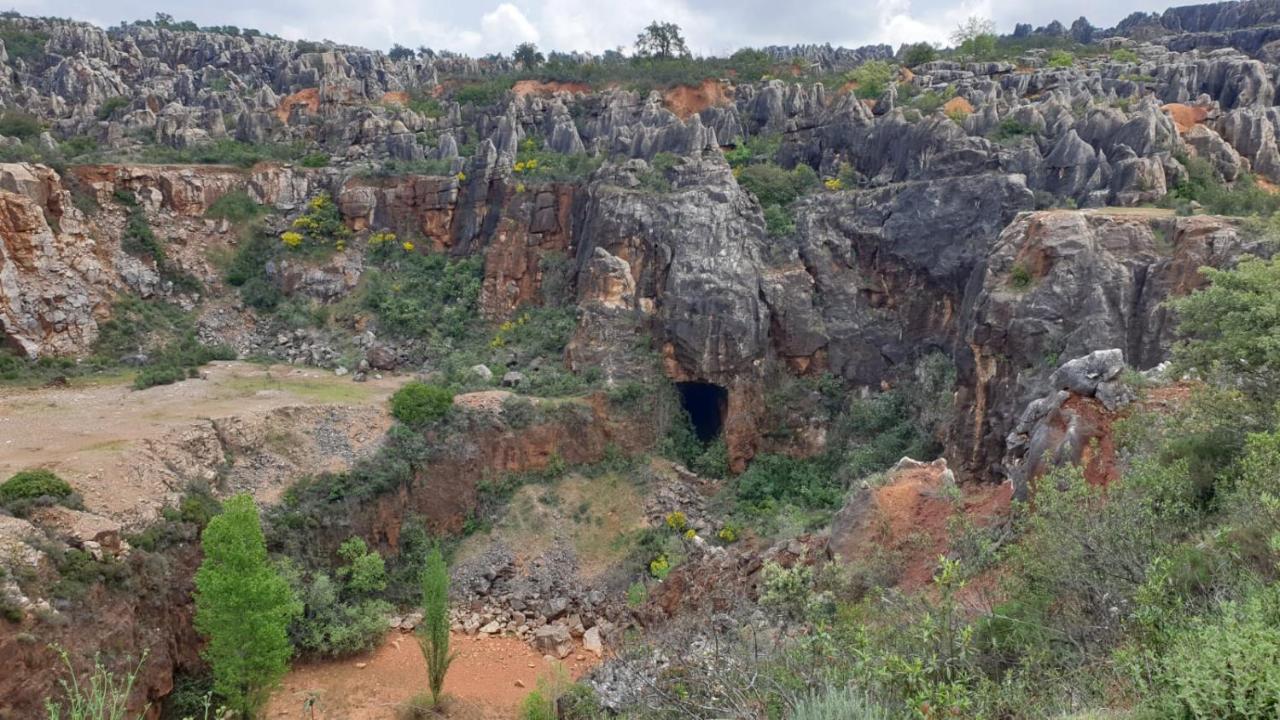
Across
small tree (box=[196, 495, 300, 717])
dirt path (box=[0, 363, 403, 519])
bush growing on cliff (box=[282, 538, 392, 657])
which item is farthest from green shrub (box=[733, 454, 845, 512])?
small tree (box=[196, 495, 300, 717])

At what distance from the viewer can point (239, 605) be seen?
15211mm

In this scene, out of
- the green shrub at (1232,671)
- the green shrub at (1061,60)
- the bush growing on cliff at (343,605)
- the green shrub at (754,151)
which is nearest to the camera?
the green shrub at (1232,671)

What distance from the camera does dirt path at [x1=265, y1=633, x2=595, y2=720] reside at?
60.7 ft

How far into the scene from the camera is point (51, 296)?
29.3 m

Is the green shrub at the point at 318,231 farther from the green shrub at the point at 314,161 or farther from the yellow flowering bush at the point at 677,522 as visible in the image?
the yellow flowering bush at the point at 677,522

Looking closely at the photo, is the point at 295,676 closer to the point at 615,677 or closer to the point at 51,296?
the point at 615,677

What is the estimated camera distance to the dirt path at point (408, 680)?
728 inches

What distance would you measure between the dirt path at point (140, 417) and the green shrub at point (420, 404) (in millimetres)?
774

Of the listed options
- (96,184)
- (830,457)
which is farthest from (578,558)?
(96,184)

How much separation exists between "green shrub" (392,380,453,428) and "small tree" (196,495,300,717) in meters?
10.8

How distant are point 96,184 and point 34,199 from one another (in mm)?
4543

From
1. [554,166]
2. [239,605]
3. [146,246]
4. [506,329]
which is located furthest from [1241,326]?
[146,246]

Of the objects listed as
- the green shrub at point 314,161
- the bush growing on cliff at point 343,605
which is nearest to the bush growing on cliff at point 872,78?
the green shrub at point 314,161

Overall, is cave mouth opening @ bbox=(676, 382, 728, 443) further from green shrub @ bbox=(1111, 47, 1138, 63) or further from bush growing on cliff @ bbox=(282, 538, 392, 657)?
green shrub @ bbox=(1111, 47, 1138, 63)
